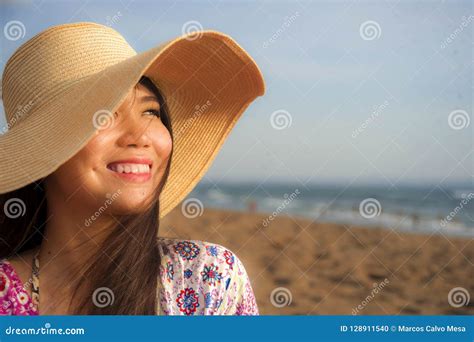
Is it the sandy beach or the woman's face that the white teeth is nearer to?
the woman's face

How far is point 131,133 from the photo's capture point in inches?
66.9

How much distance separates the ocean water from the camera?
41.4 feet

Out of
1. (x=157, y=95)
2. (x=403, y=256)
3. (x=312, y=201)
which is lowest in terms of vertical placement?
(x=312, y=201)

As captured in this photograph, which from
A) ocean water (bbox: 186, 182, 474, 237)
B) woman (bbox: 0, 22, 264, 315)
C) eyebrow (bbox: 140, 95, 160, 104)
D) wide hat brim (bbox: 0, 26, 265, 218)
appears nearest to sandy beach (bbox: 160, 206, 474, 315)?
ocean water (bbox: 186, 182, 474, 237)

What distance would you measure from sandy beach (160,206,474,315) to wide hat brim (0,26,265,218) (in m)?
3.16

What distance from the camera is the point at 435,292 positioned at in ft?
21.0

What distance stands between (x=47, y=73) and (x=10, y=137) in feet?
0.65

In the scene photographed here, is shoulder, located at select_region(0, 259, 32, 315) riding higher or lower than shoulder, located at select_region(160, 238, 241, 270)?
lower

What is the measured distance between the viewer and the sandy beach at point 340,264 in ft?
18.6

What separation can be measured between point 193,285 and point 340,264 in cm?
535

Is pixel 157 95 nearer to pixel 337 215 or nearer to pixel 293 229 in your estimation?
pixel 293 229

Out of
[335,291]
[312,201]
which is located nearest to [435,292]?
[335,291]

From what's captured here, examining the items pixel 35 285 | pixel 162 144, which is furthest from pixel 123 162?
pixel 35 285

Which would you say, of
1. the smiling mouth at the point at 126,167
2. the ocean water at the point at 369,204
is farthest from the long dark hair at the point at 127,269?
the ocean water at the point at 369,204
